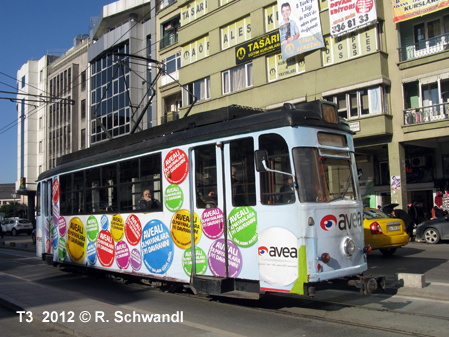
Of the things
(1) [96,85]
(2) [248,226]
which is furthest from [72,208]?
(1) [96,85]

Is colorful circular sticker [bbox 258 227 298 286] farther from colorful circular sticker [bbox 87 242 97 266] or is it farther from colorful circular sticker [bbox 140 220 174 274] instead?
colorful circular sticker [bbox 87 242 97 266]

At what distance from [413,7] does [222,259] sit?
18115 millimetres

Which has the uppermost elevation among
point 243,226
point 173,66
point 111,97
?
point 173,66

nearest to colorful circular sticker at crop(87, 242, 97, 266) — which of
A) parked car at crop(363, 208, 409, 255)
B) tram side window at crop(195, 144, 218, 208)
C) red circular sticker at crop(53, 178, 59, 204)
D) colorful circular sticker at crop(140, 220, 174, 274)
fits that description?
colorful circular sticker at crop(140, 220, 174, 274)

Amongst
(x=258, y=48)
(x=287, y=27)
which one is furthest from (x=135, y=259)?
(x=258, y=48)

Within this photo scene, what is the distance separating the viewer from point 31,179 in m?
59.8

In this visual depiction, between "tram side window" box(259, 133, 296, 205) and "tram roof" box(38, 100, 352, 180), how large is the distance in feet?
0.78

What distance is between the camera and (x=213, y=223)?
24.5ft

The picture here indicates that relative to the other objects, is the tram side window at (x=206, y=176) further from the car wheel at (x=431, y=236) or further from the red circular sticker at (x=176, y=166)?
the car wheel at (x=431, y=236)

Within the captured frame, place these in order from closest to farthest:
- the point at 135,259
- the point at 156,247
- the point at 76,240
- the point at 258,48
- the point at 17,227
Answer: the point at 156,247, the point at 135,259, the point at 76,240, the point at 258,48, the point at 17,227

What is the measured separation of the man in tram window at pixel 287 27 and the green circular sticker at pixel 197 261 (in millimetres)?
18611

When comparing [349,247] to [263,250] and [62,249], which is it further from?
[62,249]

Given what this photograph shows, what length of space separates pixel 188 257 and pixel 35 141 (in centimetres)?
5820

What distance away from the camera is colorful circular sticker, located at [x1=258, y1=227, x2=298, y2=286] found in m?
6.36
